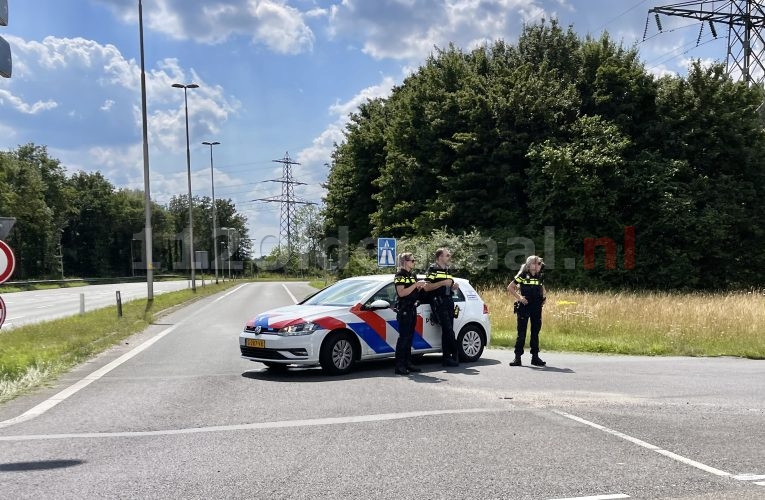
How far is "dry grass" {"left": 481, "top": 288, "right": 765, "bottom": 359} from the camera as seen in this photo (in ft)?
44.8

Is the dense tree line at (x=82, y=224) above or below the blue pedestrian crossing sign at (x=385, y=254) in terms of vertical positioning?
above

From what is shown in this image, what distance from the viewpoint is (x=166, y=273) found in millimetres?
116625

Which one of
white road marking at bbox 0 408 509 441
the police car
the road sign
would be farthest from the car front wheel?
the road sign

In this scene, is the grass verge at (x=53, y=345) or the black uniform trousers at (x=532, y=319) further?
the black uniform trousers at (x=532, y=319)

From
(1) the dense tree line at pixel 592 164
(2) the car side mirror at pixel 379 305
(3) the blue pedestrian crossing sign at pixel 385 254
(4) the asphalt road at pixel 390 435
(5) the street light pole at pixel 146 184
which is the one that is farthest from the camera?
(1) the dense tree line at pixel 592 164

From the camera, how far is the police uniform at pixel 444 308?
10352 millimetres

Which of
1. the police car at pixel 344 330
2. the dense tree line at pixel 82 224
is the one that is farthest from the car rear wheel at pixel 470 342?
the dense tree line at pixel 82 224

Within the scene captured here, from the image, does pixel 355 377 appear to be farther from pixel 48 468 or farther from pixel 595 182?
pixel 595 182

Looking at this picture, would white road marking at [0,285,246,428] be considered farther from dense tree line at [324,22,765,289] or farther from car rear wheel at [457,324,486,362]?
dense tree line at [324,22,765,289]

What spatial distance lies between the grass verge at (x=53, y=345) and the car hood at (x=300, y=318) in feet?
10.4

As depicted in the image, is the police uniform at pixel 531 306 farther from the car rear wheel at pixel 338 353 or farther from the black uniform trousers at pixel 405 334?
the car rear wheel at pixel 338 353

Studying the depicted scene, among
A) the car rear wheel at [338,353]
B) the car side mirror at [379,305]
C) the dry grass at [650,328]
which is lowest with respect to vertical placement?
the dry grass at [650,328]

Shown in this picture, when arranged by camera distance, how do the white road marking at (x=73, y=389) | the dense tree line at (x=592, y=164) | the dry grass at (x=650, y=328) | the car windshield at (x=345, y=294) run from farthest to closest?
the dense tree line at (x=592, y=164) → the dry grass at (x=650, y=328) → the car windshield at (x=345, y=294) → the white road marking at (x=73, y=389)

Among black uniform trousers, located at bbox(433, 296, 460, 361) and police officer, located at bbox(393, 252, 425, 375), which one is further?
black uniform trousers, located at bbox(433, 296, 460, 361)
